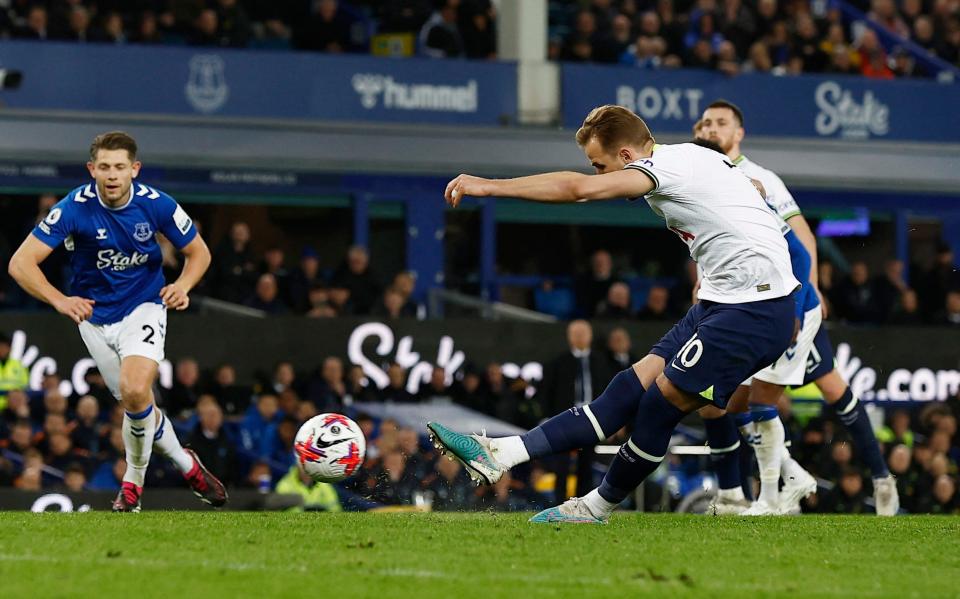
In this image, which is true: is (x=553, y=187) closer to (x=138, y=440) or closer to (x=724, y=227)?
(x=724, y=227)

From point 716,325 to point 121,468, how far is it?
27.6 ft

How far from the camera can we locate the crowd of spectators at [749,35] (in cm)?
2134

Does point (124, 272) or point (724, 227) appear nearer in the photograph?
point (724, 227)

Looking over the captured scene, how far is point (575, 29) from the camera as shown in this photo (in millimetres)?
21406

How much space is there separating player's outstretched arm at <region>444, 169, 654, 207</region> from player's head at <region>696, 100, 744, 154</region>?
297 centimetres

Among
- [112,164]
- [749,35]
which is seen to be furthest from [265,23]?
[112,164]

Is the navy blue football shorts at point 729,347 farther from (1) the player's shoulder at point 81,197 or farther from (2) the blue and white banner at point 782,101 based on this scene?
(2) the blue and white banner at point 782,101

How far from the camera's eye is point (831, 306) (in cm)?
2048

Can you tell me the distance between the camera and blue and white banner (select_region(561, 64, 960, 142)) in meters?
20.5

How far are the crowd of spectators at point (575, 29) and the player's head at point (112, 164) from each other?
10.2m

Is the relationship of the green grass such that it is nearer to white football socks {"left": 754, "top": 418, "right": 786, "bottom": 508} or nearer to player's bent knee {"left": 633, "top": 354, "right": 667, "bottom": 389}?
player's bent knee {"left": 633, "top": 354, "right": 667, "bottom": 389}

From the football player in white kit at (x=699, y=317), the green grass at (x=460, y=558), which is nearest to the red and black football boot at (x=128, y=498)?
the green grass at (x=460, y=558)

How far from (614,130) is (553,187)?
2.09ft

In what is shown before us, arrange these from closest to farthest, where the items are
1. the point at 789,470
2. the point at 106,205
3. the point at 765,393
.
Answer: the point at 106,205, the point at 765,393, the point at 789,470
